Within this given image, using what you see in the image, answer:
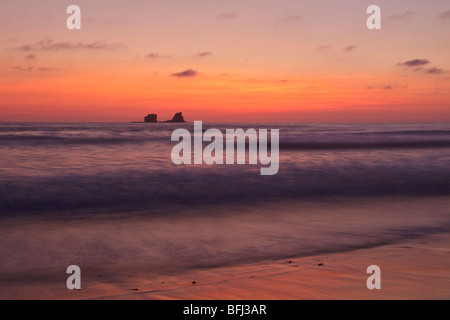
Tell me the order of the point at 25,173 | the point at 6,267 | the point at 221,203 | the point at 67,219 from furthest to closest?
the point at 25,173, the point at 221,203, the point at 67,219, the point at 6,267

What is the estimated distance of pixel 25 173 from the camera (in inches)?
541

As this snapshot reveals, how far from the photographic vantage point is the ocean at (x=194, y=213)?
17.7ft

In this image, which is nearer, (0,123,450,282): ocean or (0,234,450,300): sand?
(0,234,450,300): sand

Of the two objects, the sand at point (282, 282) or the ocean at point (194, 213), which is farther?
the ocean at point (194, 213)

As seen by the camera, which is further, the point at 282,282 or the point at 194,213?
the point at 194,213

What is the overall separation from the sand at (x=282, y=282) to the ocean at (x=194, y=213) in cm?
31

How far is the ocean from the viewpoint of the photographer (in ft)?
17.7

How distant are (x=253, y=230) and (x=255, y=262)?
179cm

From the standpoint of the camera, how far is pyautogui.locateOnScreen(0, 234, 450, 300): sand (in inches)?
151

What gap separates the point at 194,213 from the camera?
341 inches

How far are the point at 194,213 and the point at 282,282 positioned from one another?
463 centimetres

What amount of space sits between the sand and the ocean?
309 millimetres
